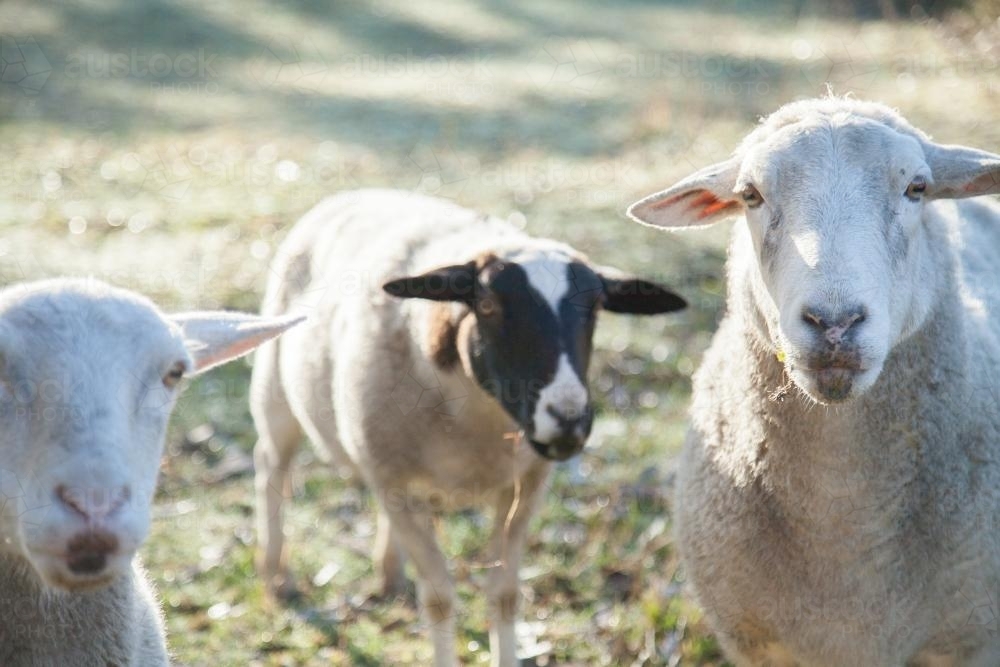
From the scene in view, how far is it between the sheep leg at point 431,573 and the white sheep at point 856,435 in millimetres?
1197

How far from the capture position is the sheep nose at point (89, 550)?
226cm

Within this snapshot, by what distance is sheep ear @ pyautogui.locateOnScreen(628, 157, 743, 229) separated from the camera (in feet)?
11.1

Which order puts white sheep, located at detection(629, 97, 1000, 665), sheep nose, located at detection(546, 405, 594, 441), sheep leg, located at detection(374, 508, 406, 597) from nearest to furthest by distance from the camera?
white sheep, located at detection(629, 97, 1000, 665), sheep nose, located at detection(546, 405, 594, 441), sheep leg, located at detection(374, 508, 406, 597)

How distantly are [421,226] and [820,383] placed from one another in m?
2.52

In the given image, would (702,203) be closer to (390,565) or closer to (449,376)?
(449,376)

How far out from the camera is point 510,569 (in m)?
4.38

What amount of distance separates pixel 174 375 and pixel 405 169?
9.18 metres

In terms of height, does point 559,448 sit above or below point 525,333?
below

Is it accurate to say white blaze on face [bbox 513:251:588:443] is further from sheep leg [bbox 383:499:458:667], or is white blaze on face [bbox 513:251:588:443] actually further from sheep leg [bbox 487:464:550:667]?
sheep leg [bbox 383:499:458:667]

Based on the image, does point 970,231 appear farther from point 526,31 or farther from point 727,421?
point 526,31

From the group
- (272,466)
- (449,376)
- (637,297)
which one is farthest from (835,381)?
(272,466)

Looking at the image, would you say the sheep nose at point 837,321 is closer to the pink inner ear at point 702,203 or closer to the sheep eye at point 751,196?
the sheep eye at point 751,196

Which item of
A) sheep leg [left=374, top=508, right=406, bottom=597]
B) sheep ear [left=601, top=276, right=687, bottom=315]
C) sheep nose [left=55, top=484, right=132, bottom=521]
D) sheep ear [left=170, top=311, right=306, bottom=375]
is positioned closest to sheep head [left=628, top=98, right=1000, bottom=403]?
sheep ear [left=601, top=276, right=687, bottom=315]

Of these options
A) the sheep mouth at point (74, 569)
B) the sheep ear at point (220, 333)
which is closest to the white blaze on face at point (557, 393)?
the sheep ear at point (220, 333)
